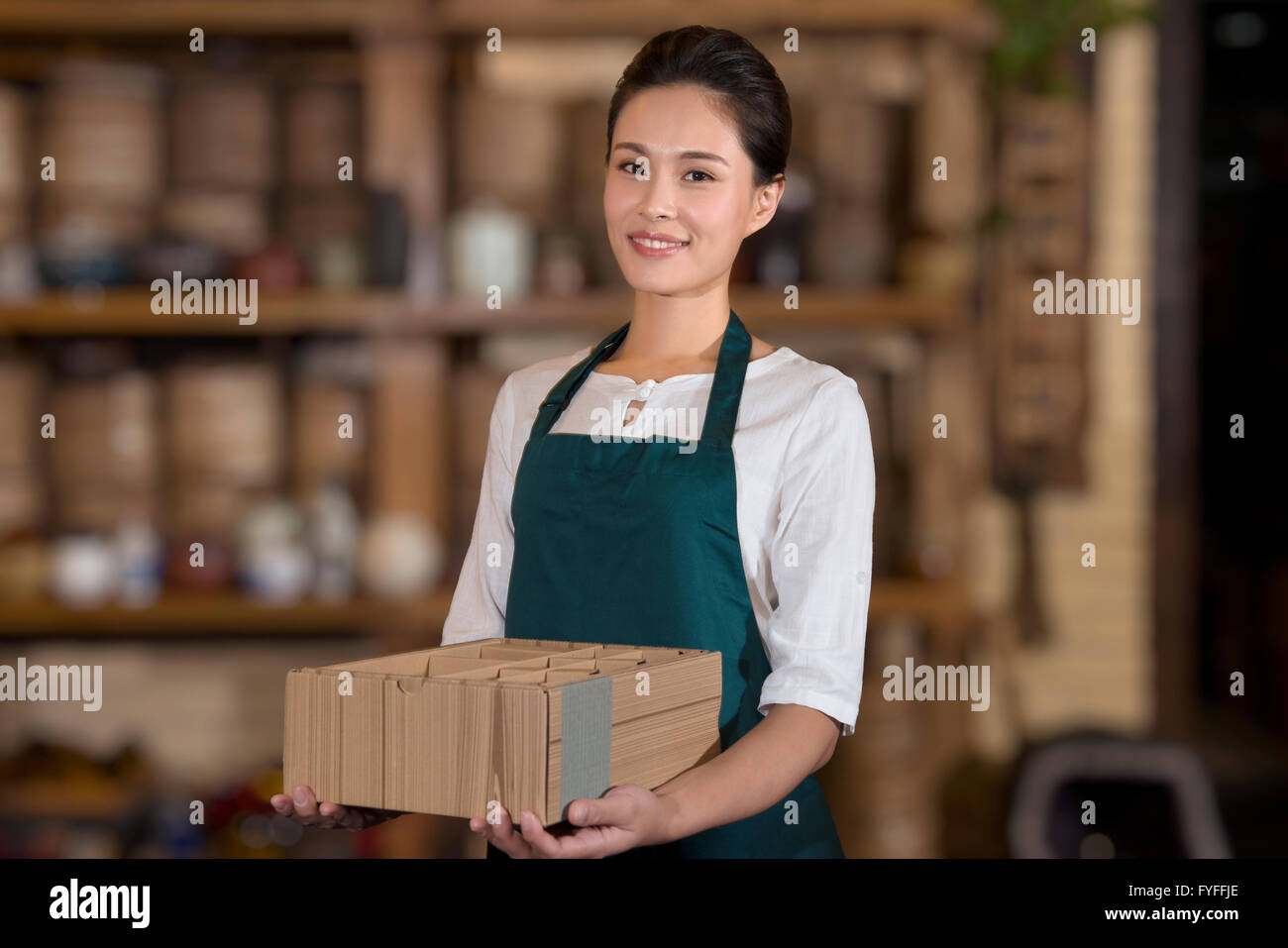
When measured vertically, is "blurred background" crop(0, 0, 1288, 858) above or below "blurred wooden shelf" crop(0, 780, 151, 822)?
above

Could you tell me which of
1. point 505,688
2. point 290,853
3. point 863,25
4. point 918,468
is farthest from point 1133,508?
point 505,688

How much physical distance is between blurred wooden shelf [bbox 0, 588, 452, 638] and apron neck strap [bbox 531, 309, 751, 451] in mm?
1385

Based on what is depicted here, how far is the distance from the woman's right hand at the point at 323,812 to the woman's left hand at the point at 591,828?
0.13m

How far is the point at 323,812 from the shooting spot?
1056mm

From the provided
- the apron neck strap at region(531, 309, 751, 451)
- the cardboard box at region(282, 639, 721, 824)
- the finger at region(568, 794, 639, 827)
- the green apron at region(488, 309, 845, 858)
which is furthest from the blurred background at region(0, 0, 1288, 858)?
the finger at region(568, 794, 639, 827)

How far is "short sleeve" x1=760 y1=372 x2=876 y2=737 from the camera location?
1.15m

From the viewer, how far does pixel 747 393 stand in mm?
1256

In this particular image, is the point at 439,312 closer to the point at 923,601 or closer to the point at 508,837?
the point at 923,601

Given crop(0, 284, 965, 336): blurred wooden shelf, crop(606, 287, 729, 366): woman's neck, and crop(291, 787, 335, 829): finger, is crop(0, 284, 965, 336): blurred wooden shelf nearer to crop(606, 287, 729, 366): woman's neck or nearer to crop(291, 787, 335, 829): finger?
crop(606, 287, 729, 366): woman's neck

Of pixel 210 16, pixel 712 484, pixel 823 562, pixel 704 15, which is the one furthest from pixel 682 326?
pixel 210 16

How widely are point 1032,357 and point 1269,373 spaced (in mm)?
624

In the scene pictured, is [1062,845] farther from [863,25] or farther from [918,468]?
[863,25]

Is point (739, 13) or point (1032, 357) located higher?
point (739, 13)

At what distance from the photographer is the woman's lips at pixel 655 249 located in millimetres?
1233
